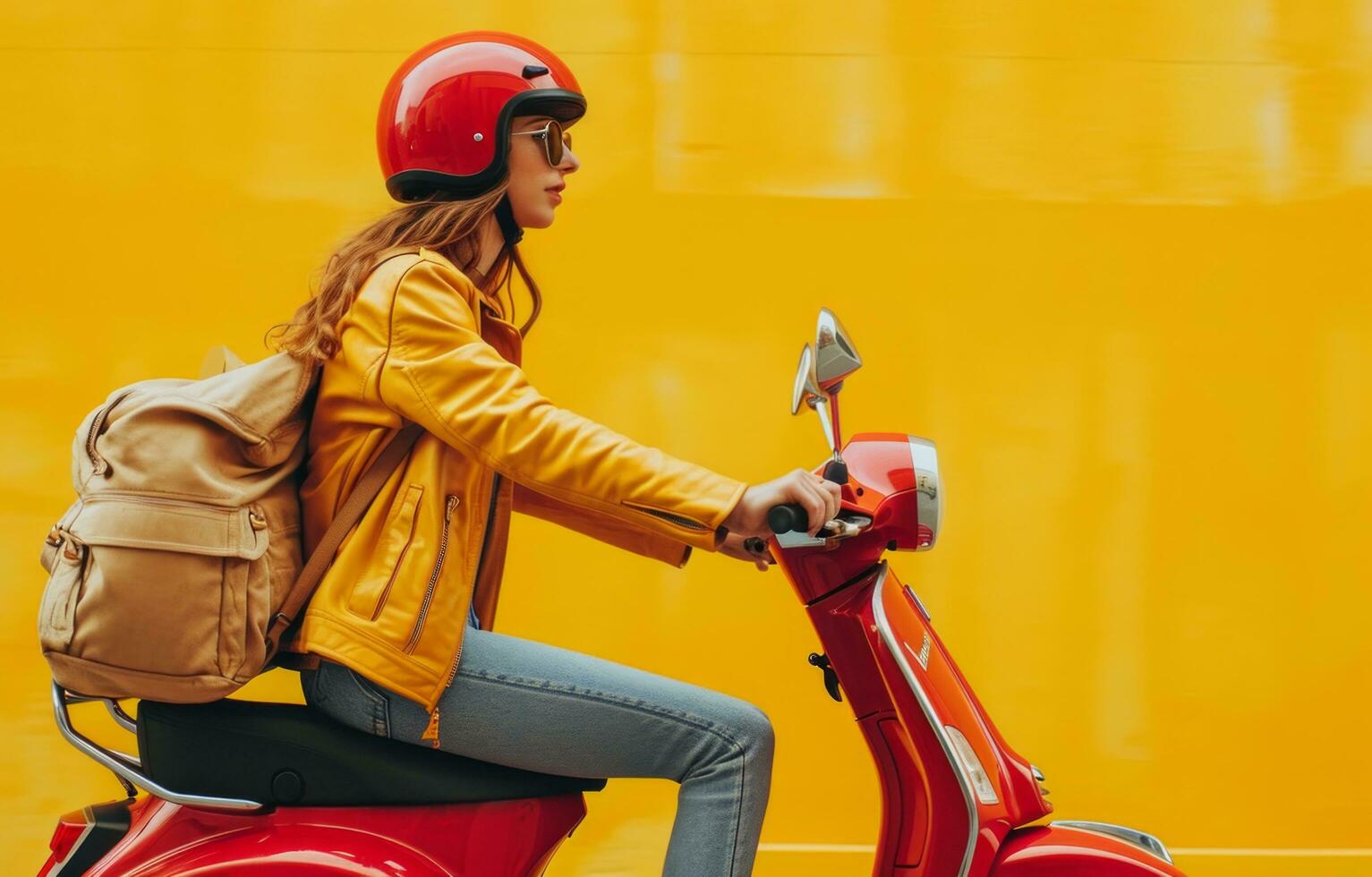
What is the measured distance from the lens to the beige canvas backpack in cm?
159

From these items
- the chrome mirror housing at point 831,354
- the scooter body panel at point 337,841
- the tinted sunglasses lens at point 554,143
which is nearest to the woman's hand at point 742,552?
the chrome mirror housing at point 831,354

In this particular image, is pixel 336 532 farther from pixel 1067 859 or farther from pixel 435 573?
pixel 1067 859

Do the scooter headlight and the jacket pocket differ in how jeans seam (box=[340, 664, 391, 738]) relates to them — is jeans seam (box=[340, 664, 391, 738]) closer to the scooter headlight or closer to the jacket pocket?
the jacket pocket

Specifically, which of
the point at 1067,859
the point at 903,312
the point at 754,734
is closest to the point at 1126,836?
the point at 1067,859

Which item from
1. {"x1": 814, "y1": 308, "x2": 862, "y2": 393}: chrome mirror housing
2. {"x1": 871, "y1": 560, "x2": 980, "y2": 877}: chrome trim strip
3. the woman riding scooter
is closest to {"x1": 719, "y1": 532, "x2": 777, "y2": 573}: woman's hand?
the woman riding scooter

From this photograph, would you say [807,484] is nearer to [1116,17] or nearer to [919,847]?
[919,847]

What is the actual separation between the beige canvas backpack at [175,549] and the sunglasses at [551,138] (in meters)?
0.49

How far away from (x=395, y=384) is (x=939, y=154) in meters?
1.81

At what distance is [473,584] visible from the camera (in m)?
1.80

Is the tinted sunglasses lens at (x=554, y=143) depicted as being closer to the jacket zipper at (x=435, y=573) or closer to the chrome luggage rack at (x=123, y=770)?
the jacket zipper at (x=435, y=573)

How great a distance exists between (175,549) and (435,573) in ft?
1.02

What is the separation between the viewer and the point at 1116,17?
10.1 feet

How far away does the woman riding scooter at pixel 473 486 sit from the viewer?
5.44 ft

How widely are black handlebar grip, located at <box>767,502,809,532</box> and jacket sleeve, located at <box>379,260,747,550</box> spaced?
53 millimetres
